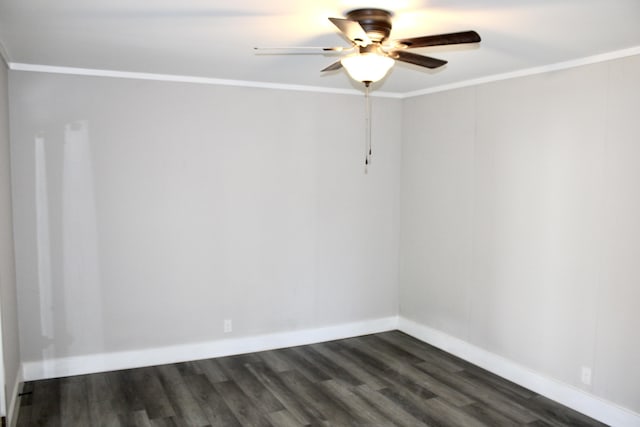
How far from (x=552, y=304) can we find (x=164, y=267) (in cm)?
322

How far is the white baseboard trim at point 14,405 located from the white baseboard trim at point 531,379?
141 inches

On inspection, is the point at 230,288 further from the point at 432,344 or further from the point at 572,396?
the point at 572,396

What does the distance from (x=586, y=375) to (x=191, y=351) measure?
3.23 m

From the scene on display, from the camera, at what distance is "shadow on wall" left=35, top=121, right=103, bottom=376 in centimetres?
396

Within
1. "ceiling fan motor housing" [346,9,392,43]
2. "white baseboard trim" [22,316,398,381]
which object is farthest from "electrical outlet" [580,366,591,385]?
"ceiling fan motor housing" [346,9,392,43]

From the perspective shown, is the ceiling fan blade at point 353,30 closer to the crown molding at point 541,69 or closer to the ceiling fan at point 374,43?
the ceiling fan at point 374,43

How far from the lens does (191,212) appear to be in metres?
4.44

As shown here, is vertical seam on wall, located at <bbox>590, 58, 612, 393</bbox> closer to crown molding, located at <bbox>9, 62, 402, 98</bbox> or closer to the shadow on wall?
crown molding, located at <bbox>9, 62, 402, 98</bbox>

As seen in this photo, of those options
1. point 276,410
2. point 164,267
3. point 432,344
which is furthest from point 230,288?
point 432,344

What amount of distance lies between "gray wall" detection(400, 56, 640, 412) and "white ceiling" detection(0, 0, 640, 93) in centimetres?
39

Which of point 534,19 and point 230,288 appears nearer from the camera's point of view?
point 534,19

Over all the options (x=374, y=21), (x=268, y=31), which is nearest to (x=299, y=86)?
(x=268, y=31)

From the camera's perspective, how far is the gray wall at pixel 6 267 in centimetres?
319

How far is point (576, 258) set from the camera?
142 inches
